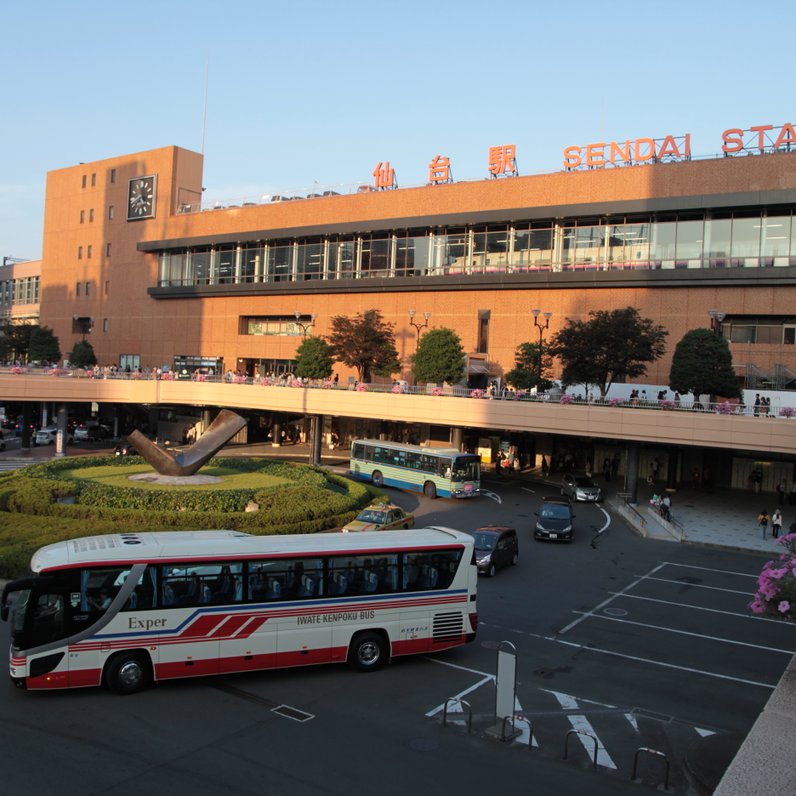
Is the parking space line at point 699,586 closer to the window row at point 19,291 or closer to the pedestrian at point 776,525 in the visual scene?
the pedestrian at point 776,525

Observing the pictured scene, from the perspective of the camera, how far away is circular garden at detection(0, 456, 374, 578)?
25.1 metres

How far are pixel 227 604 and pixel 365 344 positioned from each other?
40.9m

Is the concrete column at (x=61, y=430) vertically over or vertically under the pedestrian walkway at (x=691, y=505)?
over

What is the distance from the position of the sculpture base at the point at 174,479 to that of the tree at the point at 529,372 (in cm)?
2321

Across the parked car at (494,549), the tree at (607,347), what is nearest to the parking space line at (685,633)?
the parked car at (494,549)

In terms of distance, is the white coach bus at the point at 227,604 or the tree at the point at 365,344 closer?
the white coach bus at the point at 227,604

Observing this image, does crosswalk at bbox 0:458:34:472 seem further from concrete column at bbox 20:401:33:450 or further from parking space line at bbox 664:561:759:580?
parking space line at bbox 664:561:759:580

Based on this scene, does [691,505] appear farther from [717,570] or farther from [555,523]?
[717,570]

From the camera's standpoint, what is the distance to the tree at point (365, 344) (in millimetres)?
54469

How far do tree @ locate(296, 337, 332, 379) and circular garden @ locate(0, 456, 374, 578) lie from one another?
925 inches

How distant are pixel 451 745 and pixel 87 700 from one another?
6.28 meters

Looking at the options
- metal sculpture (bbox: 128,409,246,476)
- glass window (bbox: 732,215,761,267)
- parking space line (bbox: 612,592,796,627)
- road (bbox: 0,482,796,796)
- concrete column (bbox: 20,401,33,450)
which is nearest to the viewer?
road (bbox: 0,482,796,796)

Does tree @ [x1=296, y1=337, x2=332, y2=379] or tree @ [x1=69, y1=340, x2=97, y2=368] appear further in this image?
tree @ [x1=69, y1=340, x2=97, y2=368]

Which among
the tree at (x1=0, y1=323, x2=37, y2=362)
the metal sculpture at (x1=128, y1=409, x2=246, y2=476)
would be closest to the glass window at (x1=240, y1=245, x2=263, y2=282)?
the tree at (x1=0, y1=323, x2=37, y2=362)
